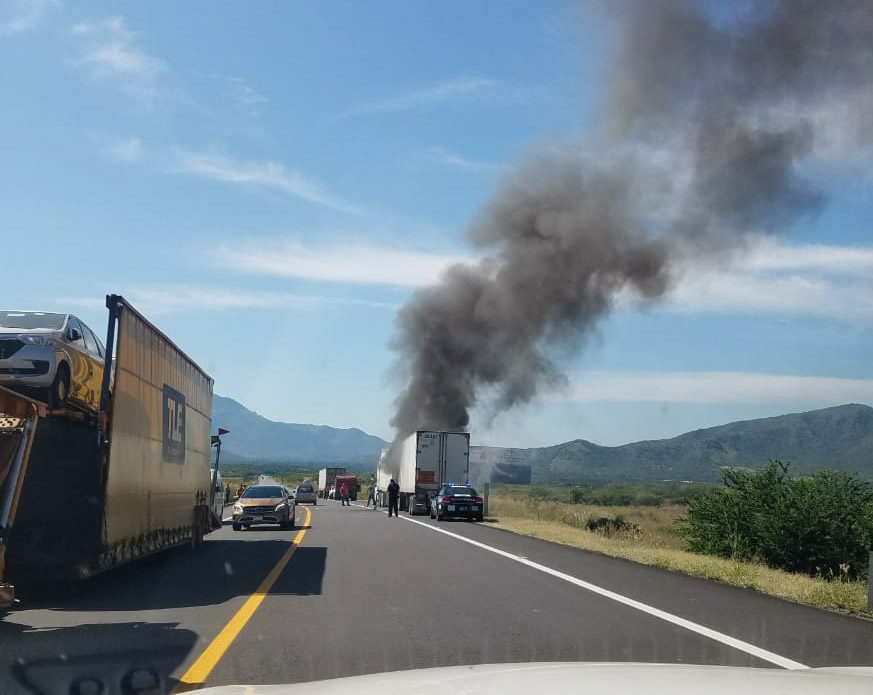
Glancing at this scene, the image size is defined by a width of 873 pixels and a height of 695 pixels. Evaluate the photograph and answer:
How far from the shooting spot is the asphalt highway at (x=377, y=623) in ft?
25.5

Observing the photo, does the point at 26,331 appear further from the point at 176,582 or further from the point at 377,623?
the point at 377,623

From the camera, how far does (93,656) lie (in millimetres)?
8000

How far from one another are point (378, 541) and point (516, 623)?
13105 mm

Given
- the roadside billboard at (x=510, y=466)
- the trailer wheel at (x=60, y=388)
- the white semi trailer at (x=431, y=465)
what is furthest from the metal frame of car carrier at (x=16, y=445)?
the roadside billboard at (x=510, y=466)

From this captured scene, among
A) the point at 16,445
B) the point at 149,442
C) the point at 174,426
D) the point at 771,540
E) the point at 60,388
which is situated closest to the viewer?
the point at 16,445

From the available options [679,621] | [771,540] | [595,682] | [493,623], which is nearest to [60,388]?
[493,623]

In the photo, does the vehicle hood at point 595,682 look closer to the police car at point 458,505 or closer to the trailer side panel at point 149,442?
→ the trailer side panel at point 149,442

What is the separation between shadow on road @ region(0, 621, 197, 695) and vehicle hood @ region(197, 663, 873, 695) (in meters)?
3.48

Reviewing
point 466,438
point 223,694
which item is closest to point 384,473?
point 466,438

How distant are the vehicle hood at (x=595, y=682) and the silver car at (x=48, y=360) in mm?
9393

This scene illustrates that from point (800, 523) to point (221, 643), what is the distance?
15690 mm

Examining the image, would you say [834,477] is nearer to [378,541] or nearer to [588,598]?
[378,541]

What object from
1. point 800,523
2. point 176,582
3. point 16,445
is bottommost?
point 176,582

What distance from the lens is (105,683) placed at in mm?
6984
